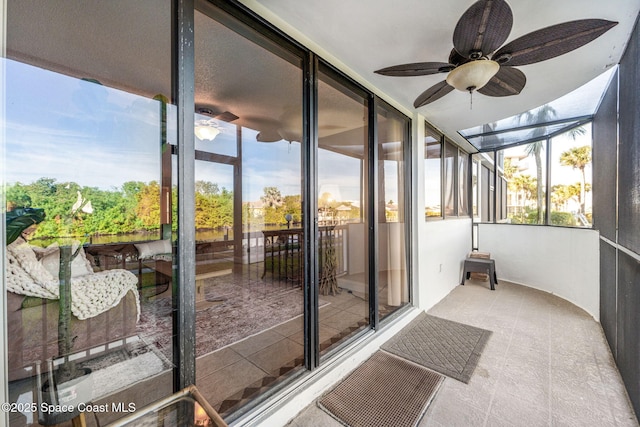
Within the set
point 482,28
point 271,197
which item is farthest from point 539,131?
point 271,197

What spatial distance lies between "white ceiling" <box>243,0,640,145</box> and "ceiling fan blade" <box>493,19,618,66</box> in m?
0.25

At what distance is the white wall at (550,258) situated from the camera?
3143mm

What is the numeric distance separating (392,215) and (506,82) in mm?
1548

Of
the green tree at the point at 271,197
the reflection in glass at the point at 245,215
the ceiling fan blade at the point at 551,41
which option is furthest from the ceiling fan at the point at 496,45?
the green tree at the point at 271,197

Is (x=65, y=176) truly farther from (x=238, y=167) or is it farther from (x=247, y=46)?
(x=238, y=167)

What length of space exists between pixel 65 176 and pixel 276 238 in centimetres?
156

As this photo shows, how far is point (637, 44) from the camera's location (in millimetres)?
1595

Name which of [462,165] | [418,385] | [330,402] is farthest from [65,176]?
[462,165]

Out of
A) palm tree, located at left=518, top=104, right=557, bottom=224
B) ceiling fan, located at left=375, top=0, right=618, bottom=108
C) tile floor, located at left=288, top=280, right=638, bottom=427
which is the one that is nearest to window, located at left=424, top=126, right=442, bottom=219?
palm tree, located at left=518, top=104, right=557, bottom=224

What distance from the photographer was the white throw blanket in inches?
35.3

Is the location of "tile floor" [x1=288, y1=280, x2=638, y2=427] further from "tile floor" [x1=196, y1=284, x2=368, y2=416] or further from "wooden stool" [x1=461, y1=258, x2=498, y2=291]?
"wooden stool" [x1=461, y1=258, x2=498, y2=291]

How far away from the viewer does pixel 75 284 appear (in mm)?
1061

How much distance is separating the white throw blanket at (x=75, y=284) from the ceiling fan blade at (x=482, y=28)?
2115 millimetres

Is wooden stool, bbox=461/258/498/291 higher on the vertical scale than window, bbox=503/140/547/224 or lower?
lower
